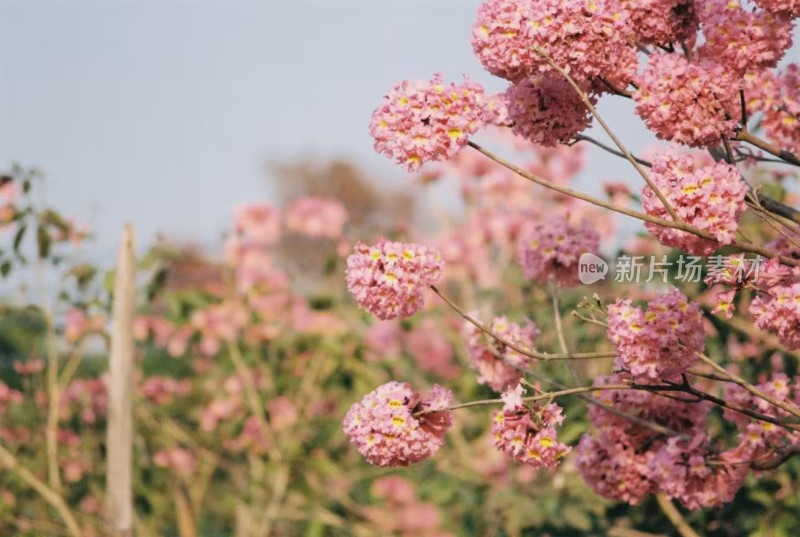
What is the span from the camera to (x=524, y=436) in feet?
6.51

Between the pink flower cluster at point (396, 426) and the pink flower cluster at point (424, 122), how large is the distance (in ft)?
1.35

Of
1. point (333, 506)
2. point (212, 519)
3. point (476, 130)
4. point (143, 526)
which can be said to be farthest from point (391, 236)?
point (476, 130)

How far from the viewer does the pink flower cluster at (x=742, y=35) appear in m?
2.10

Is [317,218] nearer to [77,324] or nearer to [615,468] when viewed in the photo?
[77,324]

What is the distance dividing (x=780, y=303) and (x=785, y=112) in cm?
75

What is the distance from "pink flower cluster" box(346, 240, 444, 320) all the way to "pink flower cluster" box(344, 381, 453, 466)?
0.49 ft

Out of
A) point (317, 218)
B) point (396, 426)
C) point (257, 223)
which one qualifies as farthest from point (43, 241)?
point (396, 426)

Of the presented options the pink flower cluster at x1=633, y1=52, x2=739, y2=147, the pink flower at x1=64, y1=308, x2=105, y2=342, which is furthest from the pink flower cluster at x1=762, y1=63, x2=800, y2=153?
the pink flower at x1=64, y1=308, x2=105, y2=342

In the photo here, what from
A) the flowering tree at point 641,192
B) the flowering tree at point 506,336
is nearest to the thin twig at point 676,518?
the flowering tree at point 506,336

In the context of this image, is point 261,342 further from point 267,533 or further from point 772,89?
point 772,89

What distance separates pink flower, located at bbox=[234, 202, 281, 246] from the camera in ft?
17.4

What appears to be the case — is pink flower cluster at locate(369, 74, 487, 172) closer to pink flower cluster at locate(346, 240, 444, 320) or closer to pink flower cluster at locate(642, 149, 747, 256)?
pink flower cluster at locate(346, 240, 444, 320)

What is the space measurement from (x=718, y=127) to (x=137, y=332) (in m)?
4.15

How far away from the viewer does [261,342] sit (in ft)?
17.0
